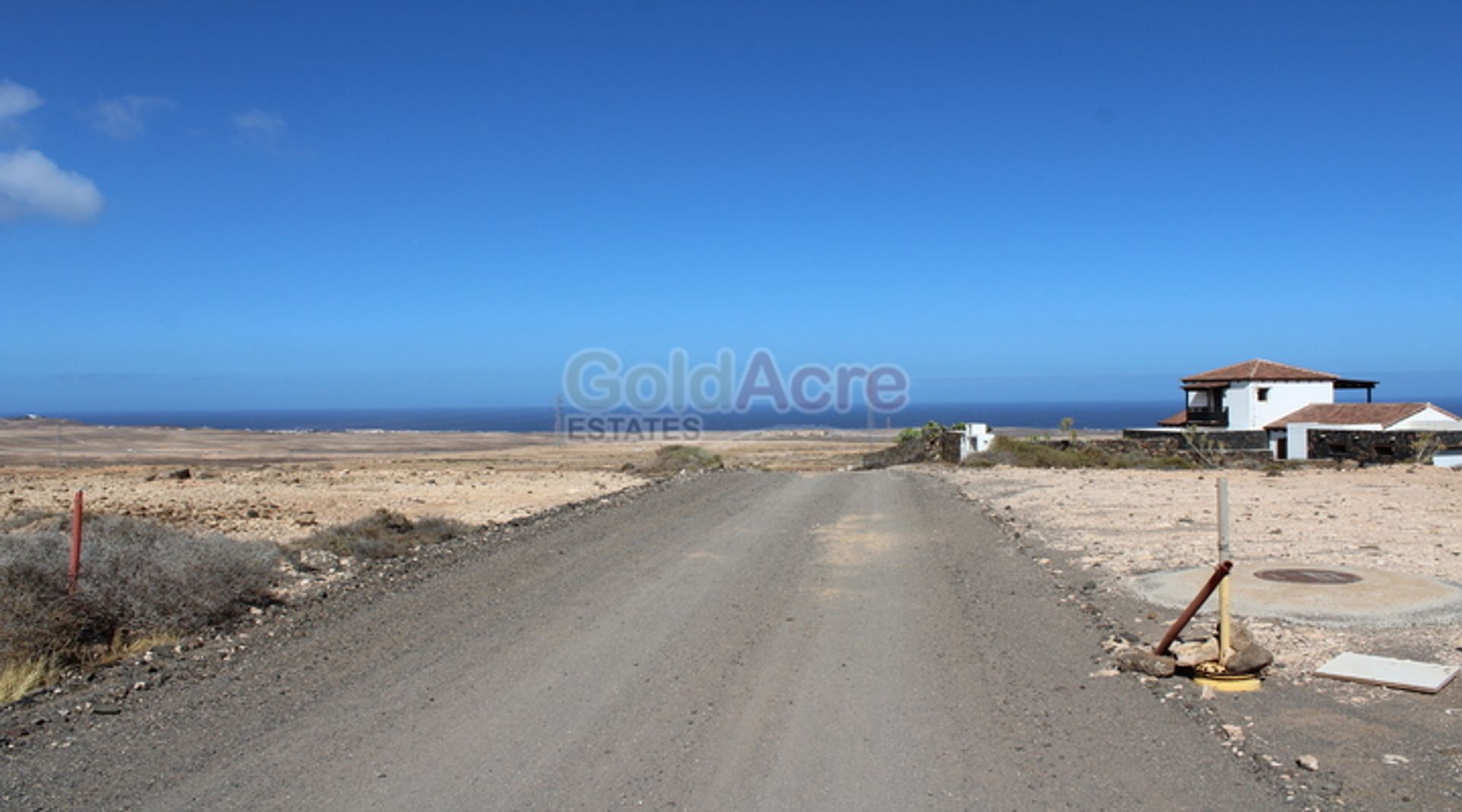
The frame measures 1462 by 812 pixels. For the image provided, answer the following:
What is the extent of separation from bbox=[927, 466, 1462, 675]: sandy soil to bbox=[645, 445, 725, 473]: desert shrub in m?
12.9

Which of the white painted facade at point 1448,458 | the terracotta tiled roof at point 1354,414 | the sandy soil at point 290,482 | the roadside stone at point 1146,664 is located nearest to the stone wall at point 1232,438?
the terracotta tiled roof at point 1354,414

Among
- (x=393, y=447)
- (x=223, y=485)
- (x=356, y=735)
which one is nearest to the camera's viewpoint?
(x=356, y=735)

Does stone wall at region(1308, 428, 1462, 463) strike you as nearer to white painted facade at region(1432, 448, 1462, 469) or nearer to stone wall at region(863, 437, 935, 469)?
white painted facade at region(1432, 448, 1462, 469)

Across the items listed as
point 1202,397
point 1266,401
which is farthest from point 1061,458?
point 1202,397

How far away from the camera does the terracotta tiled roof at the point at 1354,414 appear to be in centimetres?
4225

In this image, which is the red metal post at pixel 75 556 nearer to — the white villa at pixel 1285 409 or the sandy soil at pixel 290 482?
the sandy soil at pixel 290 482

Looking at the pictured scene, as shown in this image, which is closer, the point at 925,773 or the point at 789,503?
the point at 925,773

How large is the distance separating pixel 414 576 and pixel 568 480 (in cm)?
2174

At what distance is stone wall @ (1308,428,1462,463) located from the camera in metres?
35.4

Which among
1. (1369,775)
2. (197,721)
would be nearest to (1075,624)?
(1369,775)

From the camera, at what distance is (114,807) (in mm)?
4953

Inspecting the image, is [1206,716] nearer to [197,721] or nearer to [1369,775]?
[1369,775]

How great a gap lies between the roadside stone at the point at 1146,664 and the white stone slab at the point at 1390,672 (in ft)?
3.07

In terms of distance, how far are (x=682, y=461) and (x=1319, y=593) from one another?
31.4 m
